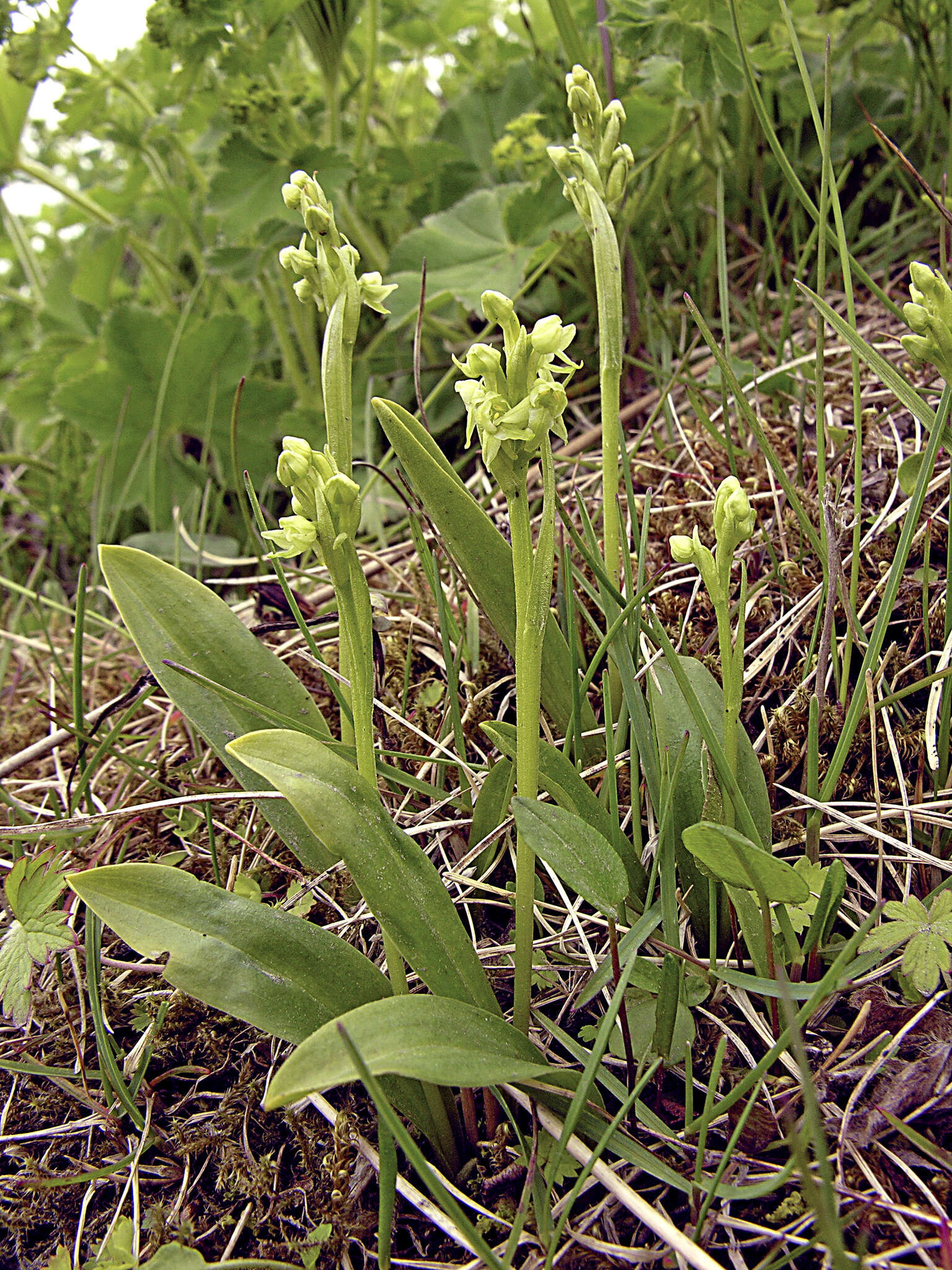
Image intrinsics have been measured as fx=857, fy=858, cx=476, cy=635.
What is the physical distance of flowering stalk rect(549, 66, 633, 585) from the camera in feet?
4.22

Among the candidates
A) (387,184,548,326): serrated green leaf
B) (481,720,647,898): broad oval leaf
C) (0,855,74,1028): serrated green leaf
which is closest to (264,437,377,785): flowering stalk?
(481,720,647,898): broad oval leaf

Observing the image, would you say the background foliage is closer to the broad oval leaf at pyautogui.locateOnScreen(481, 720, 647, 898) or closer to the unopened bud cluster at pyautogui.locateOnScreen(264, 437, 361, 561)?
the unopened bud cluster at pyautogui.locateOnScreen(264, 437, 361, 561)

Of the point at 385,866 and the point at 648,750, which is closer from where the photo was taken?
the point at 385,866

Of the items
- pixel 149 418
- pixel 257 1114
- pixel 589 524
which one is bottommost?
pixel 257 1114

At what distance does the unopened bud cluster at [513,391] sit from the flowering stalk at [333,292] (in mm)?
226

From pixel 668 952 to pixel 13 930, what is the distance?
94 centimetres

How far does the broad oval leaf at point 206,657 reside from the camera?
1327 mm

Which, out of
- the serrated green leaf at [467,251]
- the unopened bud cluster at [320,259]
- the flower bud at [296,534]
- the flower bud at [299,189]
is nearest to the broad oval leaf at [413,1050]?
the flower bud at [296,534]

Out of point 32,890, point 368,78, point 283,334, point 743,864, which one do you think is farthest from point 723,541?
point 368,78

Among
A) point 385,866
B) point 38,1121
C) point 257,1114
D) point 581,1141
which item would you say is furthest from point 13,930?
point 581,1141

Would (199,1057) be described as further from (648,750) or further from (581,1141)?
(648,750)

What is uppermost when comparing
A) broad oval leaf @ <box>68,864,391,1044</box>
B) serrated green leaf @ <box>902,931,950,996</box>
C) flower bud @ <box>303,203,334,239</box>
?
flower bud @ <box>303,203,334,239</box>

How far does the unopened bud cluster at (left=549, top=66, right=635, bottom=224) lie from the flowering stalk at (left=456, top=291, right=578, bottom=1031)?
0.48 m

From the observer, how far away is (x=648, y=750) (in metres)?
1.22
